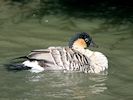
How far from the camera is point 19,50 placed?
11.9m

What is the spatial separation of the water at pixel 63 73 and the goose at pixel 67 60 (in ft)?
0.55

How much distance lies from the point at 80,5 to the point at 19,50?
15.5 ft

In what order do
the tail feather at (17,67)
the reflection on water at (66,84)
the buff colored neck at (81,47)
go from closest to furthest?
the reflection on water at (66,84), the tail feather at (17,67), the buff colored neck at (81,47)

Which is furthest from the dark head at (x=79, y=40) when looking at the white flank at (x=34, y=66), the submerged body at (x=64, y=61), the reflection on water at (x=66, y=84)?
the white flank at (x=34, y=66)

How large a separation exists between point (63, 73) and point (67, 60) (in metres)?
0.32

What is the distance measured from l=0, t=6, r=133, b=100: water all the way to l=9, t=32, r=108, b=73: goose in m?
0.17

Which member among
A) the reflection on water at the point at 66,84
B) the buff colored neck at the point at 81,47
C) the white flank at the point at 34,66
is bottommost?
the reflection on water at the point at 66,84

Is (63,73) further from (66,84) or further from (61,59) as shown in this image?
(66,84)

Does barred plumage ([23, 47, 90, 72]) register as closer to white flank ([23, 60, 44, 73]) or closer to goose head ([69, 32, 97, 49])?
white flank ([23, 60, 44, 73])

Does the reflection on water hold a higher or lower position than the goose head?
lower

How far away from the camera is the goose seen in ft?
34.8

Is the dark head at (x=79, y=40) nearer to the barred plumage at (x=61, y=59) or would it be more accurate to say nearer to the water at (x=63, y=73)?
the barred plumage at (x=61, y=59)

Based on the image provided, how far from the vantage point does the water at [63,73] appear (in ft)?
30.9

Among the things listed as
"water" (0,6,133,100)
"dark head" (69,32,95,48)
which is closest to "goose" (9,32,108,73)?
"dark head" (69,32,95,48)
